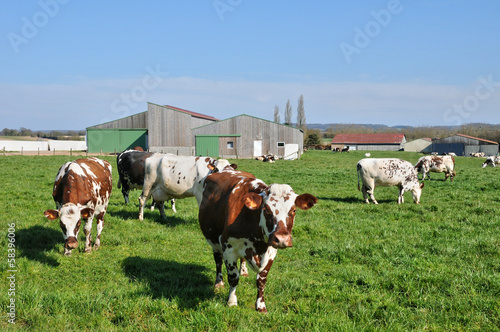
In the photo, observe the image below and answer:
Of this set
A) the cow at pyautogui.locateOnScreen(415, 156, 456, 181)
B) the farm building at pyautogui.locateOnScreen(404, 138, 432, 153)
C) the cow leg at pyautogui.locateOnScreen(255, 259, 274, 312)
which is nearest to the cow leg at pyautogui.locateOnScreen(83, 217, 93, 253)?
the cow leg at pyautogui.locateOnScreen(255, 259, 274, 312)

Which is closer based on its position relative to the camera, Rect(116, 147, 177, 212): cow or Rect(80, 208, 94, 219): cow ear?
Rect(80, 208, 94, 219): cow ear

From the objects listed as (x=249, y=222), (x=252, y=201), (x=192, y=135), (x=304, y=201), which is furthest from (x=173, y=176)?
(x=192, y=135)

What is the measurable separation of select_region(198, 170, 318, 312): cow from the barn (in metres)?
38.4

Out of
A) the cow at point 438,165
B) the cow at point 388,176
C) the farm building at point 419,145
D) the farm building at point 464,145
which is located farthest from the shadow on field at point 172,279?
the farm building at point 419,145

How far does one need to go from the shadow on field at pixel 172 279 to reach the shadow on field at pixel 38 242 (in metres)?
1.45

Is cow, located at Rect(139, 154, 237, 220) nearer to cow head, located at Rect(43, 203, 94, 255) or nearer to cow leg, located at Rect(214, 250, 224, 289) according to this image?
cow head, located at Rect(43, 203, 94, 255)

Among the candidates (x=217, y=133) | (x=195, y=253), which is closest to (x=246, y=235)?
(x=195, y=253)

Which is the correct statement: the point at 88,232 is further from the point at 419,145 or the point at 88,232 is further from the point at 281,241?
the point at 419,145

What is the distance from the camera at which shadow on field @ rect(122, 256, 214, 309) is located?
5.13 meters

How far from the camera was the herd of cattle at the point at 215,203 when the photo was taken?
4180 millimetres

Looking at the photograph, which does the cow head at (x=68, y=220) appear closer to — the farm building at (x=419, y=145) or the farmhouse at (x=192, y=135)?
the farmhouse at (x=192, y=135)

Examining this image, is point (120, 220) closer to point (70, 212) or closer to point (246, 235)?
point (70, 212)

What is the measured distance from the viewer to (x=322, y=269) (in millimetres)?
6305

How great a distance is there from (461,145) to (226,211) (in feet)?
269
